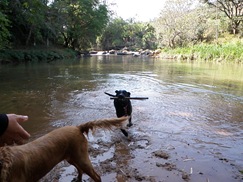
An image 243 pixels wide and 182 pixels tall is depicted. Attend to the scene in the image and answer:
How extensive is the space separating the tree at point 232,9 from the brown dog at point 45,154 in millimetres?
47219

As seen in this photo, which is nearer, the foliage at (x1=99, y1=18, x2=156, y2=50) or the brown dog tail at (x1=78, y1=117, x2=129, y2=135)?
the brown dog tail at (x1=78, y1=117, x2=129, y2=135)

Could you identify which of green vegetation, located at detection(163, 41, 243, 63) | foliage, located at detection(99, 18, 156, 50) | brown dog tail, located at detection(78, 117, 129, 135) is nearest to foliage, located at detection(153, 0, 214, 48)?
green vegetation, located at detection(163, 41, 243, 63)

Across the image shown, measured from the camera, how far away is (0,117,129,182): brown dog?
7.74ft

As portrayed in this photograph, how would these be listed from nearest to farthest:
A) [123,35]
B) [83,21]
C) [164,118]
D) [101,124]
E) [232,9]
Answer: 1. [101,124]
2. [164,118]
3. [83,21]
4. [232,9]
5. [123,35]

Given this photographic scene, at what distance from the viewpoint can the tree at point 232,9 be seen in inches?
1738

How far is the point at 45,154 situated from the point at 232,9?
163 ft

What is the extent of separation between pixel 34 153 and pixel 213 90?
1050 centimetres

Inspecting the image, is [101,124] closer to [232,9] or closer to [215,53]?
[215,53]

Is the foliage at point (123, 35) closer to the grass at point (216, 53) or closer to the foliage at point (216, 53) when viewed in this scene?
the grass at point (216, 53)

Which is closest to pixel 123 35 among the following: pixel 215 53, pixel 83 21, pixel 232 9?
pixel 83 21

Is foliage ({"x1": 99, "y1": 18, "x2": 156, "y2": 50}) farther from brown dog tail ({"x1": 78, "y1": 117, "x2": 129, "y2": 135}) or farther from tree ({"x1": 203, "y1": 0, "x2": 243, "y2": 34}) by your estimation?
brown dog tail ({"x1": 78, "y1": 117, "x2": 129, "y2": 135})

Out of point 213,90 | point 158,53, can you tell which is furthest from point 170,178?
point 158,53

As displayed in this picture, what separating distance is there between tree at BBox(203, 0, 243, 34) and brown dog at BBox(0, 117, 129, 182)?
155ft

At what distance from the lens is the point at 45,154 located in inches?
113
